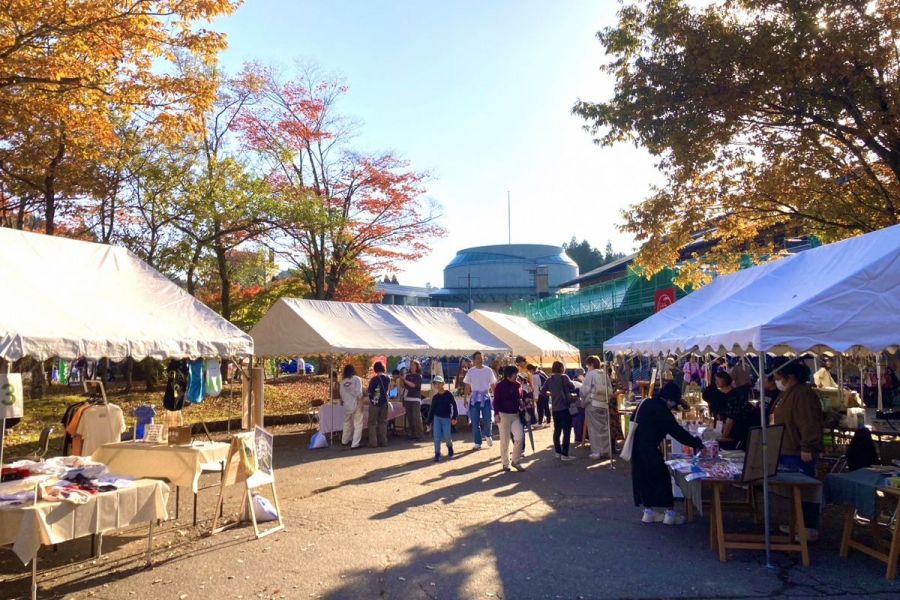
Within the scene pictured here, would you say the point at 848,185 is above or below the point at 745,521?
above

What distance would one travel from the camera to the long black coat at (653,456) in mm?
6996

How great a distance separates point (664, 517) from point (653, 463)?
2.09 feet

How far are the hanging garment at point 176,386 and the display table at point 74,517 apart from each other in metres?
2.88

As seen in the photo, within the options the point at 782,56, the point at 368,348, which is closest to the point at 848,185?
the point at 782,56

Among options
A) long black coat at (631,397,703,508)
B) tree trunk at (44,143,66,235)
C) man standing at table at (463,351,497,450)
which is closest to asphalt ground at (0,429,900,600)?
long black coat at (631,397,703,508)

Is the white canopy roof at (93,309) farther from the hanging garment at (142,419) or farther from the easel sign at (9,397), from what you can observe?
the hanging garment at (142,419)

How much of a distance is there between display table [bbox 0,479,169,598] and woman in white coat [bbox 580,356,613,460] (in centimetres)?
752

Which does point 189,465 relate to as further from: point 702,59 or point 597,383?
point 702,59

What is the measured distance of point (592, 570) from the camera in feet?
18.4

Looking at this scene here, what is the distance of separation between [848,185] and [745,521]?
9.21 metres

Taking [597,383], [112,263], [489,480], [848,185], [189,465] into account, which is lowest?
[489,480]

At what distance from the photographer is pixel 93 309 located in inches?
288

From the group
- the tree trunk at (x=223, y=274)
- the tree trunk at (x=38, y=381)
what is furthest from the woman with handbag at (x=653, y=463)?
the tree trunk at (x=38, y=381)

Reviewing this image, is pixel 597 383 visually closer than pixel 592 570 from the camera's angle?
No
